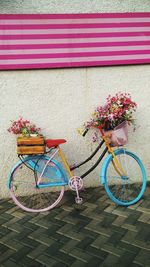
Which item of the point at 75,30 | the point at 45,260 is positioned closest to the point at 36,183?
the point at 45,260

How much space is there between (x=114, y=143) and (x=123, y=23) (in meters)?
1.88

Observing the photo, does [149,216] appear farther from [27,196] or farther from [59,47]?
[59,47]

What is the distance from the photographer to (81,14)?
4773 millimetres

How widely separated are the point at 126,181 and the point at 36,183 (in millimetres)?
1610

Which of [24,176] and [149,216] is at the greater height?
[24,176]

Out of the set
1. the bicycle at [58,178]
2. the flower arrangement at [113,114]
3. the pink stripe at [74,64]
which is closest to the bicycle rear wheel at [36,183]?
the bicycle at [58,178]

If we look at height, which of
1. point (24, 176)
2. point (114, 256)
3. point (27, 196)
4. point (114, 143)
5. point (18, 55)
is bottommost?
point (114, 256)

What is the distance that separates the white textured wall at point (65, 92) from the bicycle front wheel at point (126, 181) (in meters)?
0.56

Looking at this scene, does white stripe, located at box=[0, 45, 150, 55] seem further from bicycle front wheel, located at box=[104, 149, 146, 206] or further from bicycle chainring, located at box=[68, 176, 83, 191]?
bicycle chainring, located at box=[68, 176, 83, 191]

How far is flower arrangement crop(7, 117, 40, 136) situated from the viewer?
4605 mm

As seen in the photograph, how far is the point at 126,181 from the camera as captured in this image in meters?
5.36

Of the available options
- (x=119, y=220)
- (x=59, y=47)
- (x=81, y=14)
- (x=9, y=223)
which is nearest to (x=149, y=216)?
(x=119, y=220)

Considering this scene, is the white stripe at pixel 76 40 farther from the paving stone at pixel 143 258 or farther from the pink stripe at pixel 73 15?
the paving stone at pixel 143 258

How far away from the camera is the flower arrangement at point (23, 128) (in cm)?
461
